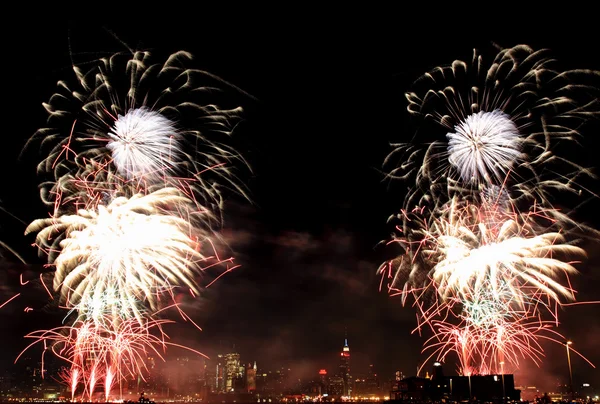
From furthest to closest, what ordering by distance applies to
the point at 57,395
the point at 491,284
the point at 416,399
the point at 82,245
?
the point at 57,395, the point at 416,399, the point at 491,284, the point at 82,245

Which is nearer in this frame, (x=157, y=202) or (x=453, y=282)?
(x=157, y=202)

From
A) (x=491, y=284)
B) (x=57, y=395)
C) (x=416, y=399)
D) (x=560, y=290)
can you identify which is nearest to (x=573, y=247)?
(x=560, y=290)

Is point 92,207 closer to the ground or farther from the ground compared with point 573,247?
farther from the ground

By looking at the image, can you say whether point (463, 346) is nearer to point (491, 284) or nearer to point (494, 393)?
point (491, 284)

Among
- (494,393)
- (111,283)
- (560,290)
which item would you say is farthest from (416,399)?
(111,283)

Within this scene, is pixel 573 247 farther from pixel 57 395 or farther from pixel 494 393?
pixel 57 395

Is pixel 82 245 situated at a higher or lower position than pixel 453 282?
higher

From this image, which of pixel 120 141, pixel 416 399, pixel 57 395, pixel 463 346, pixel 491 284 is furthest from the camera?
pixel 57 395

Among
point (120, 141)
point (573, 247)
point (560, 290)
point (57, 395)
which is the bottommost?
point (57, 395)

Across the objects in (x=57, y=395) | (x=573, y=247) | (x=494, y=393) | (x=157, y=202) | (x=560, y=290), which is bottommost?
(x=57, y=395)
